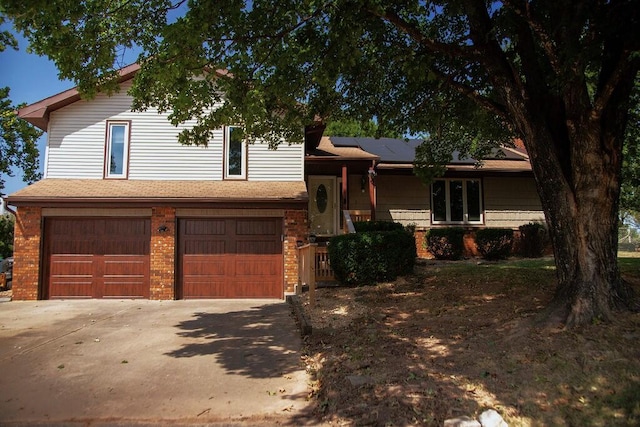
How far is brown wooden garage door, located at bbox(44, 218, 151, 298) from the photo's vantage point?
40.9 ft

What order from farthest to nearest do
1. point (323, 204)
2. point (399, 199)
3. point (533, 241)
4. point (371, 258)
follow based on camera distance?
point (399, 199) < point (323, 204) < point (533, 241) < point (371, 258)

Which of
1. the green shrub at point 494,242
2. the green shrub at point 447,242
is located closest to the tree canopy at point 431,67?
the green shrub at point 447,242

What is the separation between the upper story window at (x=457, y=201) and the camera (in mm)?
17109

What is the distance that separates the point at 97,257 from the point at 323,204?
24.9 feet

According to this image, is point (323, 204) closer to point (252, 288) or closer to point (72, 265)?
point (252, 288)

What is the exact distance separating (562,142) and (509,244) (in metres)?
9.74

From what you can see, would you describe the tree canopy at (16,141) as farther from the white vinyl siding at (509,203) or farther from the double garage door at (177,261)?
the white vinyl siding at (509,203)

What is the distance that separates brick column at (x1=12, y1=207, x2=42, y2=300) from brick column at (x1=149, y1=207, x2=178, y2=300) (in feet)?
10.1

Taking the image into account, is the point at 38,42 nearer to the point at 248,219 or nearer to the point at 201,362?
the point at 201,362

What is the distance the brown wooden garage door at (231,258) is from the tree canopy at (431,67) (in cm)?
419

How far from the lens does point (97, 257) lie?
Result: 41.0 feet

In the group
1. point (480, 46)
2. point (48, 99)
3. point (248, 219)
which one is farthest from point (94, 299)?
point (480, 46)

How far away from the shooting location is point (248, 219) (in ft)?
41.8

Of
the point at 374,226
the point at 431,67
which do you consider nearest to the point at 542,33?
the point at 431,67
